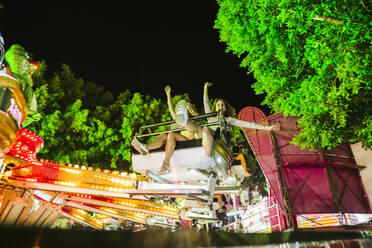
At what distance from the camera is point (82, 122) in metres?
9.96

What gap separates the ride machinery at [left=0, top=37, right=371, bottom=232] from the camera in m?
4.04

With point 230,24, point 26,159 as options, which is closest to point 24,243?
point 26,159

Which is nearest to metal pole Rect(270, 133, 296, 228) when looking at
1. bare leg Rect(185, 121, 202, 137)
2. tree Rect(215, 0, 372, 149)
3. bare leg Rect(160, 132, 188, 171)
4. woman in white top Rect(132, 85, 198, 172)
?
tree Rect(215, 0, 372, 149)

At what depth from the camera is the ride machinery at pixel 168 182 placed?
4039 millimetres

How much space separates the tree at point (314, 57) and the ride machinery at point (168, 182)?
214 cm

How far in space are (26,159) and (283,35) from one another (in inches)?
275

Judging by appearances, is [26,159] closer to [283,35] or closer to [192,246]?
[192,246]

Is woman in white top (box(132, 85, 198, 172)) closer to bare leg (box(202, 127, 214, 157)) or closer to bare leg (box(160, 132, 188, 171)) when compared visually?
bare leg (box(160, 132, 188, 171))

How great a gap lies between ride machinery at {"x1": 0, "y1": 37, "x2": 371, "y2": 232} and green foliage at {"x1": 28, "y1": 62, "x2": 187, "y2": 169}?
2730mm

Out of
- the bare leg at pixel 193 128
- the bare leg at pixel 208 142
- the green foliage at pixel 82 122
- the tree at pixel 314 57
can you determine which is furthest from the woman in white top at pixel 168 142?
the green foliage at pixel 82 122

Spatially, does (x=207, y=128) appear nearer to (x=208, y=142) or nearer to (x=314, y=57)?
(x=208, y=142)

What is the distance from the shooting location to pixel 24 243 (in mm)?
785

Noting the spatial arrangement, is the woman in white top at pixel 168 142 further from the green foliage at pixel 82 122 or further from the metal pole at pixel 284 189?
the metal pole at pixel 284 189

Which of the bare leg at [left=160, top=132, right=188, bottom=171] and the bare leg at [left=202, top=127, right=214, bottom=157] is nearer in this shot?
the bare leg at [left=202, top=127, right=214, bottom=157]
